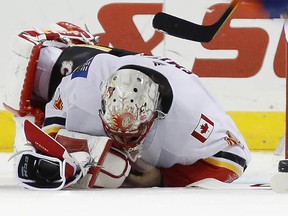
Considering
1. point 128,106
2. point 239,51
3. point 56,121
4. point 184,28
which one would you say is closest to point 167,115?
point 128,106

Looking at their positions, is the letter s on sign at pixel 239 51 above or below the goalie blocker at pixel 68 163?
below

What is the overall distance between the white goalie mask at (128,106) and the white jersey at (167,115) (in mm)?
132

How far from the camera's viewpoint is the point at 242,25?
3973 millimetres

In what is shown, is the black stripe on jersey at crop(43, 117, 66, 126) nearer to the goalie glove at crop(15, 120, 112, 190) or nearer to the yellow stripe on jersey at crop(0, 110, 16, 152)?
the goalie glove at crop(15, 120, 112, 190)

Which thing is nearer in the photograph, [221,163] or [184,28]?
[184,28]

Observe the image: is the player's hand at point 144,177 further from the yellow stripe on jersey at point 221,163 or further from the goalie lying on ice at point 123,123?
the yellow stripe on jersey at point 221,163

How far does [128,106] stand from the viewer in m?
2.49

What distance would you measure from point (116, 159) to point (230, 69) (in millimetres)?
1482

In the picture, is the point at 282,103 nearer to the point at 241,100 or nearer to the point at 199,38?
the point at 241,100

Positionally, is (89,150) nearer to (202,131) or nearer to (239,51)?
(202,131)

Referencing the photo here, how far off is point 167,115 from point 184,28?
0.55m

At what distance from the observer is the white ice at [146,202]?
6.25ft

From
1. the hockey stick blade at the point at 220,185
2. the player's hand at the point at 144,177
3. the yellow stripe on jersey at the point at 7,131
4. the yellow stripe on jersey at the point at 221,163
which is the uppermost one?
the hockey stick blade at the point at 220,185

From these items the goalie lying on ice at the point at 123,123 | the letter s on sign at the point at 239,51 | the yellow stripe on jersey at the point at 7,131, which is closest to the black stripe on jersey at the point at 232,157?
the goalie lying on ice at the point at 123,123
